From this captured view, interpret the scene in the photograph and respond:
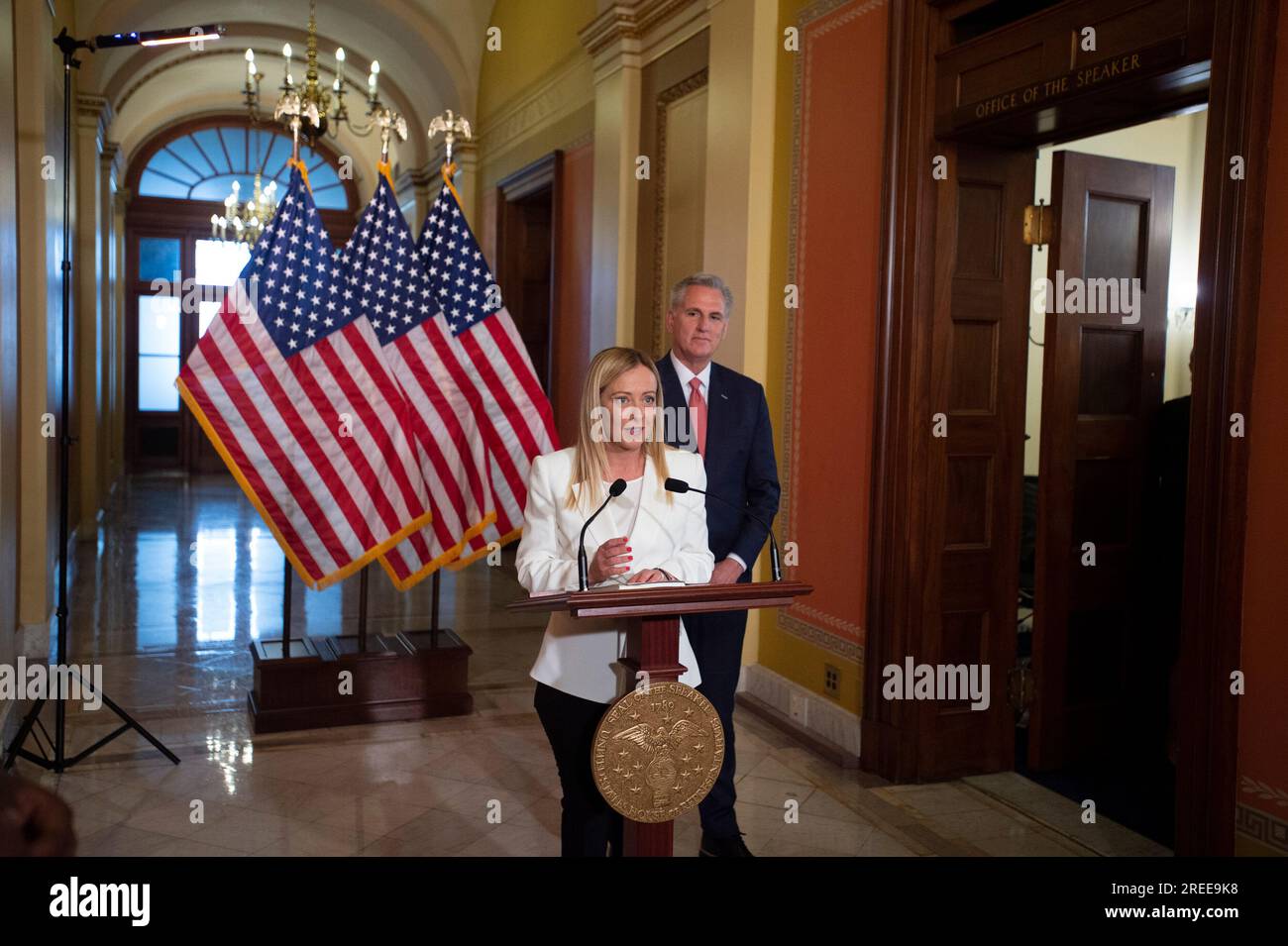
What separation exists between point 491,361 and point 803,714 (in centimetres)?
219

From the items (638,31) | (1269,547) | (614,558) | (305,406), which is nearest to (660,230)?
(638,31)

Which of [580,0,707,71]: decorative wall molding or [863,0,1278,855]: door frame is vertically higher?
[580,0,707,71]: decorative wall molding

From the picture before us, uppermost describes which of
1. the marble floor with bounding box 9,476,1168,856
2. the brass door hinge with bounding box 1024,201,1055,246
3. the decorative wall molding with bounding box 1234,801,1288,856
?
the brass door hinge with bounding box 1024,201,1055,246

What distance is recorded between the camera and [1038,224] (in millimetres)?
4566

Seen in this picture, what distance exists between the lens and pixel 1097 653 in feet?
16.0

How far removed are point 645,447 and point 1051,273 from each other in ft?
8.49

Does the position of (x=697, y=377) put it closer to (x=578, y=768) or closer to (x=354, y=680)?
(x=578, y=768)

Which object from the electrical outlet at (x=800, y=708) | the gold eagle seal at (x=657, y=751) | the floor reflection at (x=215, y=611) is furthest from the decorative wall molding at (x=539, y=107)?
the gold eagle seal at (x=657, y=751)

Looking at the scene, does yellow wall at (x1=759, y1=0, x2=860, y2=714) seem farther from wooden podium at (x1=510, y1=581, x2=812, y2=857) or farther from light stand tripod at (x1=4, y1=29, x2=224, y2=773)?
wooden podium at (x1=510, y1=581, x2=812, y2=857)

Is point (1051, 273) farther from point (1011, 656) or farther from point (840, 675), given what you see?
point (840, 675)

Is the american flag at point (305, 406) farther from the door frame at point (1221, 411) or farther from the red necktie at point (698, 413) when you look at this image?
the door frame at point (1221, 411)

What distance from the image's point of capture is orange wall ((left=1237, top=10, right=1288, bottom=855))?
298 cm

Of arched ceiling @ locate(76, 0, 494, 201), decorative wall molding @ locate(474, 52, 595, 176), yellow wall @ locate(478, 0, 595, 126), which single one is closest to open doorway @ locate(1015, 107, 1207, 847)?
decorative wall molding @ locate(474, 52, 595, 176)

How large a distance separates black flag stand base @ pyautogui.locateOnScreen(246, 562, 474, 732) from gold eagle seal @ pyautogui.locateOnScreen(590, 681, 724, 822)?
9.61ft
